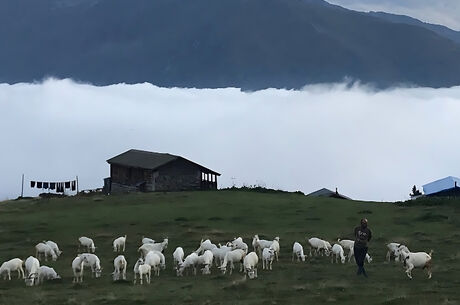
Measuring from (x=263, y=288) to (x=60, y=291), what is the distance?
6505mm

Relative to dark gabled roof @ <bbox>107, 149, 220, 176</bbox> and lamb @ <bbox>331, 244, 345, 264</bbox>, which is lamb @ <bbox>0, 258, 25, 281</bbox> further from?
dark gabled roof @ <bbox>107, 149, 220, 176</bbox>

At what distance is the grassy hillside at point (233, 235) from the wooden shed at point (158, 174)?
13583 millimetres

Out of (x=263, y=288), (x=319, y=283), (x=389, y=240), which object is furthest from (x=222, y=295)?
(x=389, y=240)

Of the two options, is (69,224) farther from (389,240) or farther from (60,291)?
(60,291)

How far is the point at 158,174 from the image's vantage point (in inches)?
2992

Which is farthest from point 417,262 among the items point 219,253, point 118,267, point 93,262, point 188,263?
point 93,262

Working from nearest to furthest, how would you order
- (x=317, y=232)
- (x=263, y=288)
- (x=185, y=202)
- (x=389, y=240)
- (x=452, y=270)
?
(x=263, y=288) → (x=452, y=270) → (x=389, y=240) → (x=317, y=232) → (x=185, y=202)

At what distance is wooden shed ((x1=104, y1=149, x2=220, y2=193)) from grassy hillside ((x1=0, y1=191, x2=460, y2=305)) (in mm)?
13583

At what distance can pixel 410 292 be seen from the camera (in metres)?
22.7

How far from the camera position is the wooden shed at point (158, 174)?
76125 mm

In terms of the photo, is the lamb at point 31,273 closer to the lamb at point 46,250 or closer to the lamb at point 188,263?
the lamb at point 188,263

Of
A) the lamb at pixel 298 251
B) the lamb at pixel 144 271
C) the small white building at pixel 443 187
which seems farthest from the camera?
the small white building at pixel 443 187

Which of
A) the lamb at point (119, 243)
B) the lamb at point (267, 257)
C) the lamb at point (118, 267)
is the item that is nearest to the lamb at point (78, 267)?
the lamb at point (118, 267)

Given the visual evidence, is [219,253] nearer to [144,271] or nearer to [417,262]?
[144,271]
